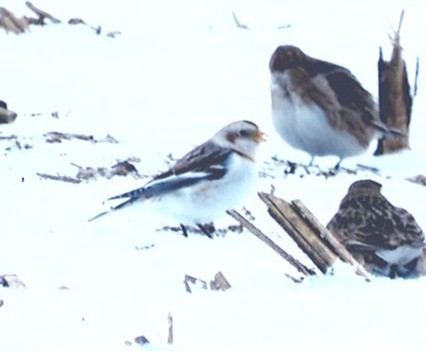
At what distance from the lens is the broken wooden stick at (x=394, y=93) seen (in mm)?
12758

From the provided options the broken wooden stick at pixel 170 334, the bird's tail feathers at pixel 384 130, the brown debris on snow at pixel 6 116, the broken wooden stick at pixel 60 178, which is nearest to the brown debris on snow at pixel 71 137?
the brown debris on snow at pixel 6 116

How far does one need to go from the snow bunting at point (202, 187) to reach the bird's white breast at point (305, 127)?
8.29 feet

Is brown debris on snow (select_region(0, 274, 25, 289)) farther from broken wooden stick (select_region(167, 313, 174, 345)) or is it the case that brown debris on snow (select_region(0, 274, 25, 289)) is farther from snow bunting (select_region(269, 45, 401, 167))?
snow bunting (select_region(269, 45, 401, 167))

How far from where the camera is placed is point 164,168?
10516 mm

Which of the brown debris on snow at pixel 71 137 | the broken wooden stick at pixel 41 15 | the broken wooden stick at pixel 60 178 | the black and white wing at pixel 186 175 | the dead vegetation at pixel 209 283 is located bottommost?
the broken wooden stick at pixel 41 15

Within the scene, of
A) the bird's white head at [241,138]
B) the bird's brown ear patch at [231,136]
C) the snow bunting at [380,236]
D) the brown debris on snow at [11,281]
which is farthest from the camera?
the bird's brown ear patch at [231,136]

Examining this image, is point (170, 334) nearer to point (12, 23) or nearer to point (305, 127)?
point (305, 127)

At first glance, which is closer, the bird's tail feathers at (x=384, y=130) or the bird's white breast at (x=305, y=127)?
the bird's white breast at (x=305, y=127)

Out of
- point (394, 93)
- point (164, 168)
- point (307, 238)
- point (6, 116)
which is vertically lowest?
point (394, 93)

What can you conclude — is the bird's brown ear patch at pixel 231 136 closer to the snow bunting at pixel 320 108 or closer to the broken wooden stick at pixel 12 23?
the snow bunting at pixel 320 108

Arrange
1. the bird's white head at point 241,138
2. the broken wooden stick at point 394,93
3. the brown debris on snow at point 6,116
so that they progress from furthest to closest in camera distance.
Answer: the broken wooden stick at point 394,93 → the brown debris on snow at point 6,116 → the bird's white head at point 241,138

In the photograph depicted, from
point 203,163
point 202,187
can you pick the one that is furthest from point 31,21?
point 202,187

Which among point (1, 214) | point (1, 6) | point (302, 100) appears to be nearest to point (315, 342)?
point (1, 214)

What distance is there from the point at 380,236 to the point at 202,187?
3.34 feet
